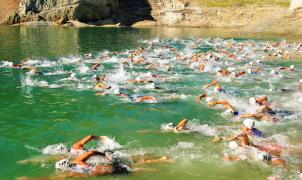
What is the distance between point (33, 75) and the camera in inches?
1271

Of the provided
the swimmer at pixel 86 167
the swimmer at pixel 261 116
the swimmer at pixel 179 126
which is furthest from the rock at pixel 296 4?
the swimmer at pixel 86 167

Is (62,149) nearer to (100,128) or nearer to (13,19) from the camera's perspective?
(100,128)

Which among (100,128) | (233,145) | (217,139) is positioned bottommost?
(100,128)

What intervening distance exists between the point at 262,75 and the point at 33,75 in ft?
58.3

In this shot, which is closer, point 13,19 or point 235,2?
point 13,19

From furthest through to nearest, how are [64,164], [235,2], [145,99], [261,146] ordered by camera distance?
[235,2], [145,99], [261,146], [64,164]

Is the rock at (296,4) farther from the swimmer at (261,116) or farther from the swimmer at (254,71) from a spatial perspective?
the swimmer at (261,116)

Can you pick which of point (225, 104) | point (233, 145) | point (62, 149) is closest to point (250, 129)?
point (233, 145)

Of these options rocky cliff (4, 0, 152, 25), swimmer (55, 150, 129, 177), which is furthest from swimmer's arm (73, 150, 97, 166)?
rocky cliff (4, 0, 152, 25)

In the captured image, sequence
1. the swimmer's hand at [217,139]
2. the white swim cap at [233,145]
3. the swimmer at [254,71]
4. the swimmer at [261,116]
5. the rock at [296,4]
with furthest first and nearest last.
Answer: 1. the rock at [296,4]
2. the swimmer at [254,71]
3. the swimmer at [261,116]
4. the swimmer's hand at [217,139]
5. the white swim cap at [233,145]

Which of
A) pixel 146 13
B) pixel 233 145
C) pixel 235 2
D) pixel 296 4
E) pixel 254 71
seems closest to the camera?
pixel 233 145

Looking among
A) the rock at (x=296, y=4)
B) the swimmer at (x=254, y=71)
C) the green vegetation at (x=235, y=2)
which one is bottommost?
the swimmer at (x=254, y=71)

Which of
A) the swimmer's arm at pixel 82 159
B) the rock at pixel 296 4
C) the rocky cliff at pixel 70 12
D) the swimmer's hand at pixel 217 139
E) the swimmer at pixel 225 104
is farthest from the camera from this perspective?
the rocky cliff at pixel 70 12

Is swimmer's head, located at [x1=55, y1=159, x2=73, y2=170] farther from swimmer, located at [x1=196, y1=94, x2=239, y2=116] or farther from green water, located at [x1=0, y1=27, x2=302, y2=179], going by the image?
swimmer, located at [x1=196, y1=94, x2=239, y2=116]
